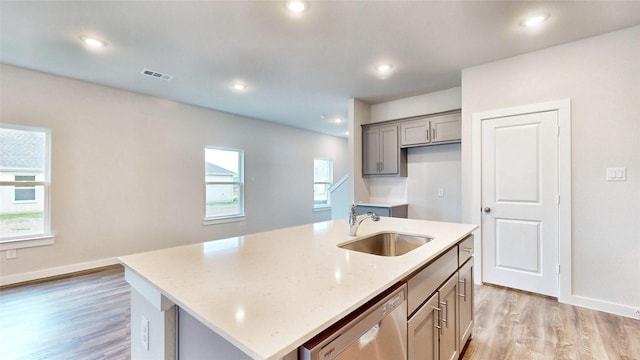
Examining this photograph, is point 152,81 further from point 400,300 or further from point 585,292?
point 585,292

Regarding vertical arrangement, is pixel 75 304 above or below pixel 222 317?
below

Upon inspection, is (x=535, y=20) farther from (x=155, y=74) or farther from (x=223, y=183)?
(x=223, y=183)

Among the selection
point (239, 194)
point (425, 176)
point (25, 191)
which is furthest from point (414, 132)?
point (25, 191)

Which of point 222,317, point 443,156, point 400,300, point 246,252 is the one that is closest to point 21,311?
point 246,252

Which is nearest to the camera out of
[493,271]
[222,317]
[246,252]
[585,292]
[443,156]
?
[222,317]

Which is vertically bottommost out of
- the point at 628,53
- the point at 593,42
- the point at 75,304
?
the point at 75,304

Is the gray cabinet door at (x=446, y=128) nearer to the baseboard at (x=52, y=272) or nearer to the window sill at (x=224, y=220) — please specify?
the window sill at (x=224, y=220)

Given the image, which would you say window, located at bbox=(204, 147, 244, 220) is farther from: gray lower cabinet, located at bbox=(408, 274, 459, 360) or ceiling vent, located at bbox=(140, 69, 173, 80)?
gray lower cabinet, located at bbox=(408, 274, 459, 360)

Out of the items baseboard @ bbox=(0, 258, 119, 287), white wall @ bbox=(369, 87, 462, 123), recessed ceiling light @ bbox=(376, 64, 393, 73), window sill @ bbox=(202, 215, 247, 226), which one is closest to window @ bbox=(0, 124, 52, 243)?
baseboard @ bbox=(0, 258, 119, 287)

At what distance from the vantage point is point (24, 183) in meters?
3.39

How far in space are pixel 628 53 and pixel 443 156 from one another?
212 cm

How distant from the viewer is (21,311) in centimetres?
259

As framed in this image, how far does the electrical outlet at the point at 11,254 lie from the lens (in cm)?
326

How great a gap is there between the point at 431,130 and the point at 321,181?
12.9 ft
